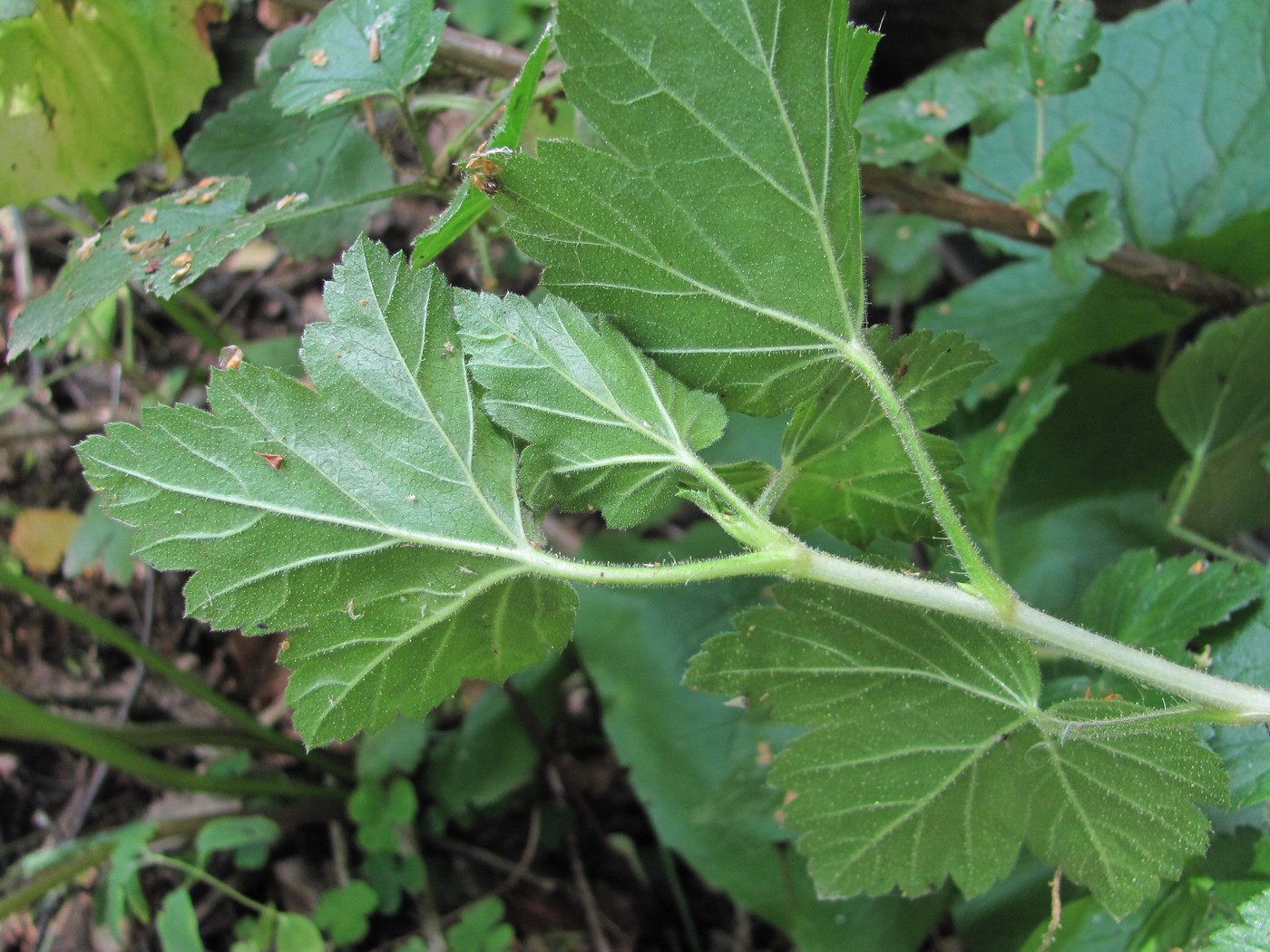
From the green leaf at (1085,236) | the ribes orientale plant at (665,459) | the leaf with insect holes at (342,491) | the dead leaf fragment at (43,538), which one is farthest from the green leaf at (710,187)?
the dead leaf fragment at (43,538)

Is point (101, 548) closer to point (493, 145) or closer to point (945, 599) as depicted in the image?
point (493, 145)

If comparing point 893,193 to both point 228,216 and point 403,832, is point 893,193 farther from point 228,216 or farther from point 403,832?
point 403,832

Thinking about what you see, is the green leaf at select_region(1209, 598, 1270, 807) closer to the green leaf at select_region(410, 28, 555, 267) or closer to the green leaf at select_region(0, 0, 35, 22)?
the green leaf at select_region(410, 28, 555, 267)

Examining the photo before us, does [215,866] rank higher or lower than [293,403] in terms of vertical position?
lower

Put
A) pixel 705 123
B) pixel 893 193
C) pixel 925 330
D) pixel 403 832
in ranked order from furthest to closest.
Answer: pixel 403 832
pixel 893 193
pixel 925 330
pixel 705 123

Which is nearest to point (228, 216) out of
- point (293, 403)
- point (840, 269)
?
point (293, 403)

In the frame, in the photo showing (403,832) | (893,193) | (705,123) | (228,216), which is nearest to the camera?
(705,123)

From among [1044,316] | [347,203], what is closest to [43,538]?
[347,203]

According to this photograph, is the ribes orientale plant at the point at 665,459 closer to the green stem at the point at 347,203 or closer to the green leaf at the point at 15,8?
the green stem at the point at 347,203
